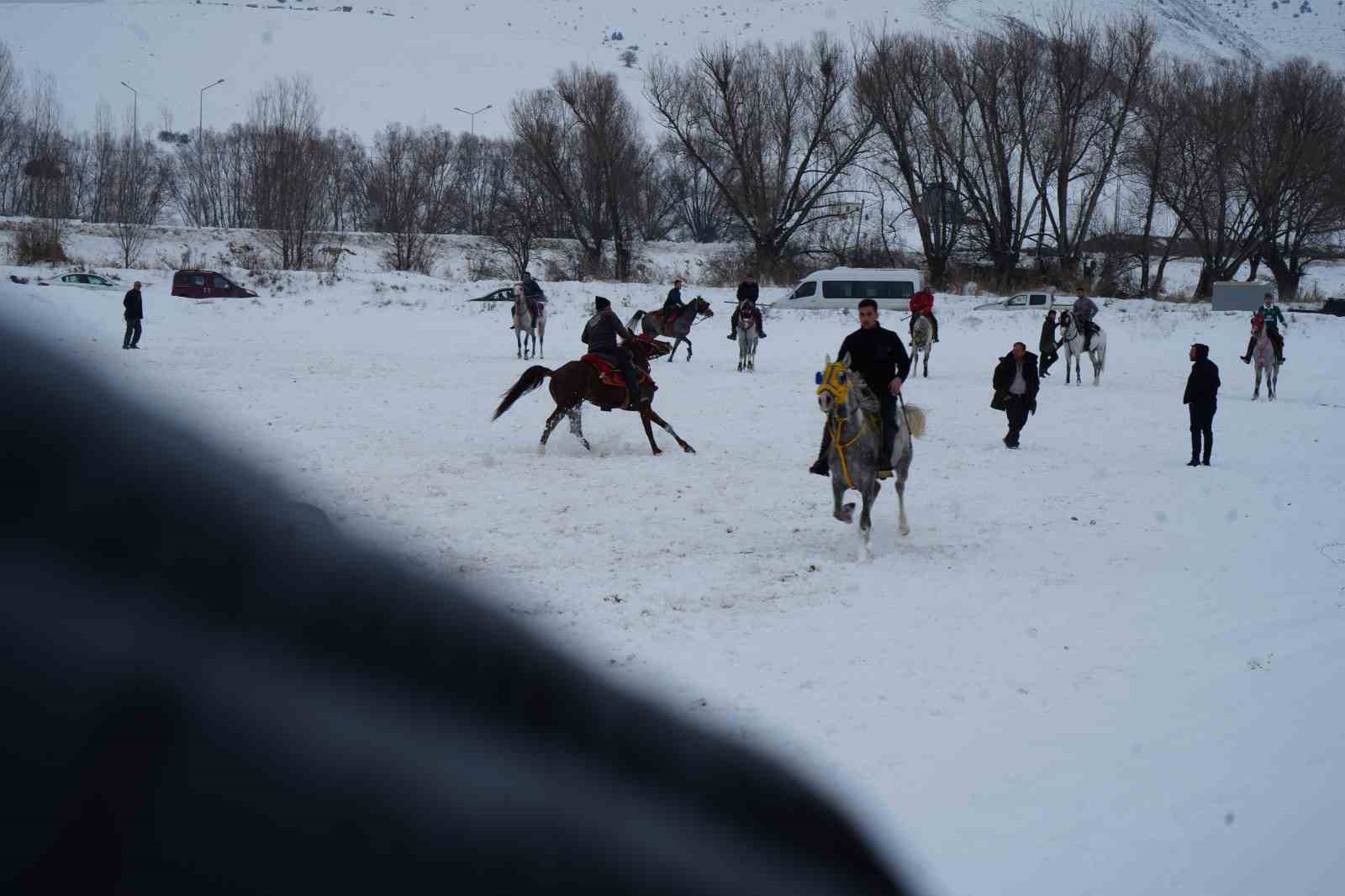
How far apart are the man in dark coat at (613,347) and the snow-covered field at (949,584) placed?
0.99m

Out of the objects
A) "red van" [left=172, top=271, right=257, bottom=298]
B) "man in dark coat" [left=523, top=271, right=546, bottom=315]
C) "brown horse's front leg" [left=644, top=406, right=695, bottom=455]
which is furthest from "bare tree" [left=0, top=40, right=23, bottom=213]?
"brown horse's front leg" [left=644, top=406, right=695, bottom=455]

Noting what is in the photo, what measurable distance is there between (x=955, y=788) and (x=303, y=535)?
5127 mm

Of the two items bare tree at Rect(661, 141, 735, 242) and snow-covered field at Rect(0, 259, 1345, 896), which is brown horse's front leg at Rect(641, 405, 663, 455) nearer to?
snow-covered field at Rect(0, 259, 1345, 896)

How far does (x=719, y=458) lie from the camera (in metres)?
15.0

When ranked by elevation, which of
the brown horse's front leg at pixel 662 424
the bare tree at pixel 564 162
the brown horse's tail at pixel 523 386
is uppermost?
the bare tree at pixel 564 162

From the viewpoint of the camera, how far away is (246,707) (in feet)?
1.65

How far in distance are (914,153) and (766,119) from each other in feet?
26.5

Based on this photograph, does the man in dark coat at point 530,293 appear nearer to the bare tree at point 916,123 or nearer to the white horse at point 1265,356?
the white horse at point 1265,356

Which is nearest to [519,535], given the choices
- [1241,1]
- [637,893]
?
[637,893]

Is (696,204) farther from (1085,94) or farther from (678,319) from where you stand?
(678,319)

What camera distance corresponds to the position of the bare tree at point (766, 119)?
173ft

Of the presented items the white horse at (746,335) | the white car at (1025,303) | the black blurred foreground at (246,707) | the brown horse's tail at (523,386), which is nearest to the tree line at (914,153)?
the white car at (1025,303)

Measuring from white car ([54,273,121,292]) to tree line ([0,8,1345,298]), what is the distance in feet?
49.0

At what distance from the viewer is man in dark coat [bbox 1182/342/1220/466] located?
15359 mm
